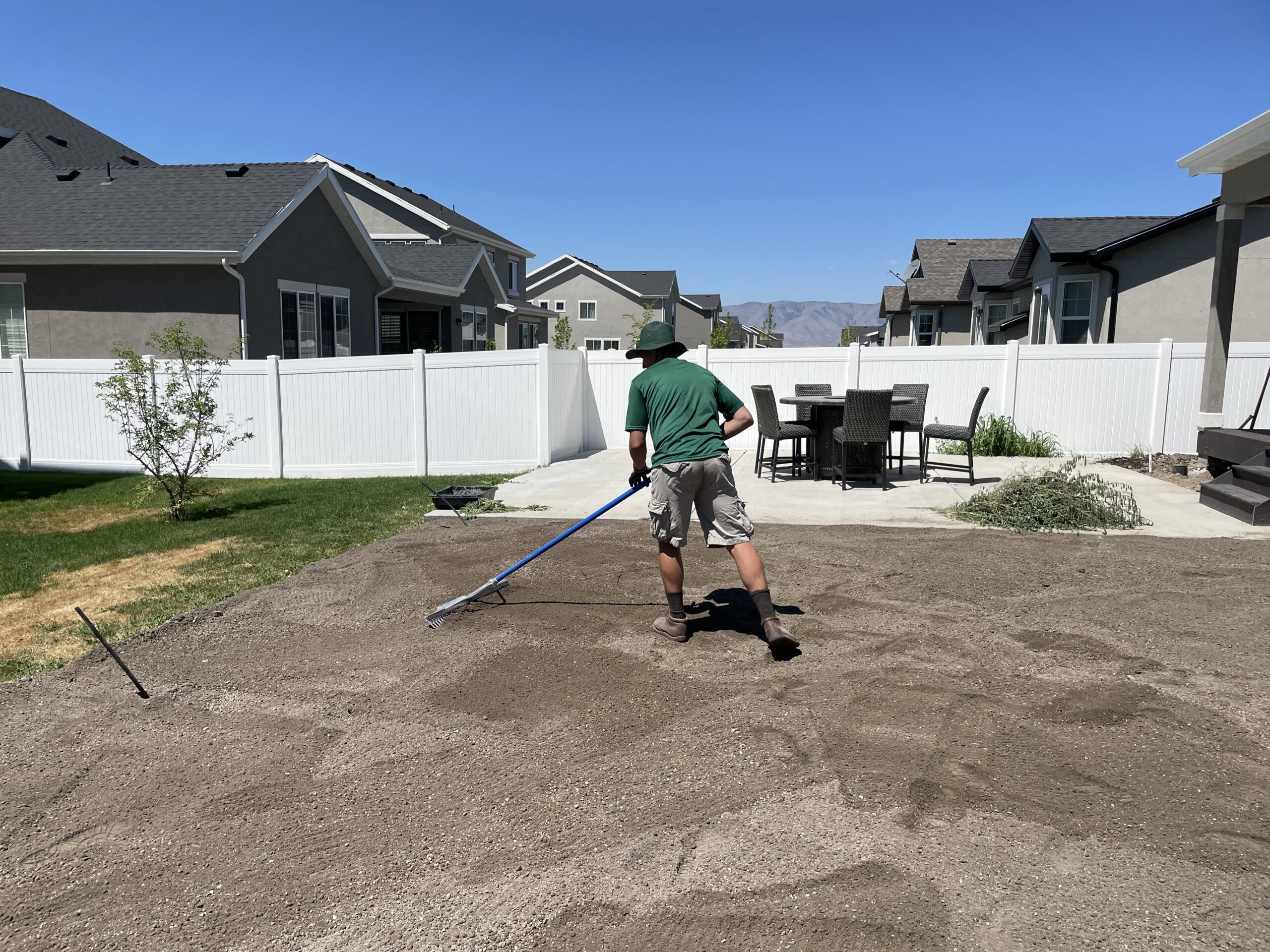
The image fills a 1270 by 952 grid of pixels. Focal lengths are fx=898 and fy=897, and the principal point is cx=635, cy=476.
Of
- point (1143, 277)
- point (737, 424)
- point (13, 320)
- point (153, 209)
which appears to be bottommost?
point (737, 424)

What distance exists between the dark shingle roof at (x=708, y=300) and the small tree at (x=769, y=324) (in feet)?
13.5

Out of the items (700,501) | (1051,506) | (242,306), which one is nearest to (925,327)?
(242,306)

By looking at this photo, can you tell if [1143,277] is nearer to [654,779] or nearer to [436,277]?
[436,277]

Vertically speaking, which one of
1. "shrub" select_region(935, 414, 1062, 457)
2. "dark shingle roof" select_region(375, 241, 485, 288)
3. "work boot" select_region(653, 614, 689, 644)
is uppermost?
"dark shingle roof" select_region(375, 241, 485, 288)

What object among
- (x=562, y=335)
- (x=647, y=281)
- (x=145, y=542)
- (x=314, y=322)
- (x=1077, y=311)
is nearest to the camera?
(x=145, y=542)

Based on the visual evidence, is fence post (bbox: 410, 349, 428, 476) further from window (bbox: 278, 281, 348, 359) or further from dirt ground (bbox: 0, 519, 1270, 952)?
dirt ground (bbox: 0, 519, 1270, 952)

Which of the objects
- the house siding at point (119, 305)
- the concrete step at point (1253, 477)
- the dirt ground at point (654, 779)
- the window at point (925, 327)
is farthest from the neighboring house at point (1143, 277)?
the house siding at point (119, 305)

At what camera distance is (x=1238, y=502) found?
8836 mm

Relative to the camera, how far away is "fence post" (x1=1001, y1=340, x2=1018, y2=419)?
14289 mm

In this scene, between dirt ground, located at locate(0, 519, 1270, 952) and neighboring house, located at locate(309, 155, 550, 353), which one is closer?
dirt ground, located at locate(0, 519, 1270, 952)

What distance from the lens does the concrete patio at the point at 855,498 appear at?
28.4 feet

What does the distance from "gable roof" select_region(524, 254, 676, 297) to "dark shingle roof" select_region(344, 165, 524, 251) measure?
1674 centimetres

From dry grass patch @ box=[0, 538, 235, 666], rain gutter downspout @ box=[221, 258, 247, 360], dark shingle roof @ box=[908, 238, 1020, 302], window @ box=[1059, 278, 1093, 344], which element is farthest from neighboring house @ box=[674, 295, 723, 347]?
dry grass patch @ box=[0, 538, 235, 666]

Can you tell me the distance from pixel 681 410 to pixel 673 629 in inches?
51.0
